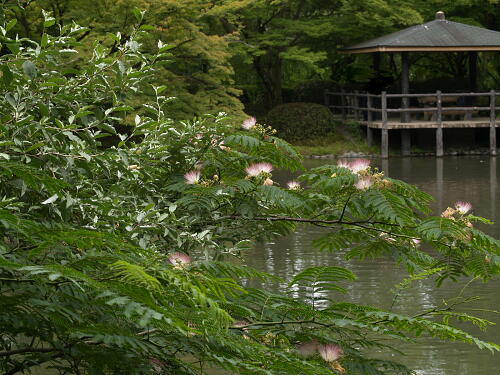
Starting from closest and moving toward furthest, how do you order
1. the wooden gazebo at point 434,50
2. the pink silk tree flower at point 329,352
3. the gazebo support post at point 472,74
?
the pink silk tree flower at point 329,352
the wooden gazebo at point 434,50
the gazebo support post at point 472,74

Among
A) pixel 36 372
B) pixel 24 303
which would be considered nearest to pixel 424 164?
pixel 36 372

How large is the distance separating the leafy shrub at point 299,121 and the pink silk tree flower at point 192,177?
24.6m

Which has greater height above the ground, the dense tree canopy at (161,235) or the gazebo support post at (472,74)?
the dense tree canopy at (161,235)

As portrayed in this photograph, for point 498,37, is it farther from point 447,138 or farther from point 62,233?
point 62,233

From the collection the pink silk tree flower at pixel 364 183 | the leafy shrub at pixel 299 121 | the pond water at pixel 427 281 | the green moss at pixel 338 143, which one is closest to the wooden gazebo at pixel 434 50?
the green moss at pixel 338 143

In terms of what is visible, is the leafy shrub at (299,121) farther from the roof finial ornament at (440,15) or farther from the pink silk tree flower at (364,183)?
the pink silk tree flower at (364,183)

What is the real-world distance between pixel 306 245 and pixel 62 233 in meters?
11.4

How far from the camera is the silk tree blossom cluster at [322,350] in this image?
3574 mm

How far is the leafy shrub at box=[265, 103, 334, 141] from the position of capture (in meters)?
30.1

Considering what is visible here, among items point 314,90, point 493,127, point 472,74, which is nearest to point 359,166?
point 493,127

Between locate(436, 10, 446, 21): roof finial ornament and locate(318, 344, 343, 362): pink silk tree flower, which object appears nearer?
locate(318, 344, 343, 362): pink silk tree flower

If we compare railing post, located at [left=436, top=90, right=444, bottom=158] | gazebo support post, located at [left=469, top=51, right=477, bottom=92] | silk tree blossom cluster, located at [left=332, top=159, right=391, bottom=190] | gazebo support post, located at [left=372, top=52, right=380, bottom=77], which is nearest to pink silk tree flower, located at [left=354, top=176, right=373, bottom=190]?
silk tree blossom cluster, located at [left=332, top=159, right=391, bottom=190]

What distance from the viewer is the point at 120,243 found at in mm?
3244

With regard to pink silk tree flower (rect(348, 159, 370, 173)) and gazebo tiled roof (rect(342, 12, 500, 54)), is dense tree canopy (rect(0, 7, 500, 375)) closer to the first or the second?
pink silk tree flower (rect(348, 159, 370, 173))
